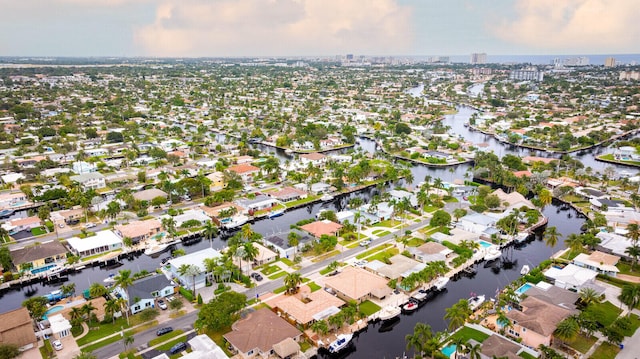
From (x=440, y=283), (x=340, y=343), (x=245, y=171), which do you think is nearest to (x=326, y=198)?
Result: (x=245, y=171)

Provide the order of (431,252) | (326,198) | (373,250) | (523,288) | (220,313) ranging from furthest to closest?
(326,198) → (373,250) → (431,252) → (523,288) → (220,313)

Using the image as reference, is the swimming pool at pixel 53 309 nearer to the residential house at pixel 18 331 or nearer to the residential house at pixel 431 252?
the residential house at pixel 18 331

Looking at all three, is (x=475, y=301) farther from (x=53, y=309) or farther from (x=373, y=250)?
(x=53, y=309)

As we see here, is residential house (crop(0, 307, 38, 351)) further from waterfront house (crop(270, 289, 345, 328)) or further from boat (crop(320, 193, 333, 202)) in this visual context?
boat (crop(320, 193, 333, 202))

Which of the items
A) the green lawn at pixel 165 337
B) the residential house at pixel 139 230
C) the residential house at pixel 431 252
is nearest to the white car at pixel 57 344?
the green lawn at pixel 165 337

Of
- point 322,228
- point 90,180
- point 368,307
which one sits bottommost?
point 368,307

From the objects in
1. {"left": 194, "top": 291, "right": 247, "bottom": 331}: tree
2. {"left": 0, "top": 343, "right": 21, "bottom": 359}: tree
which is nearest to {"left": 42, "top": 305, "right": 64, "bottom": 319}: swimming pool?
{"left": 0, "top": 343, "right": 21, "bottom": 359}: tree
